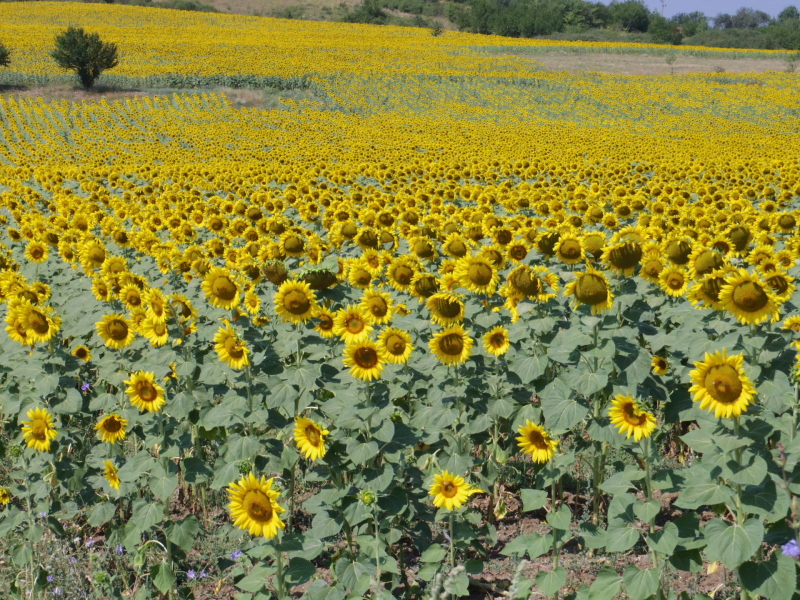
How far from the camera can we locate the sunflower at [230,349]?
3568mm

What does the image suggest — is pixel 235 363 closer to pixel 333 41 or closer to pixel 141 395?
pixel 141 395

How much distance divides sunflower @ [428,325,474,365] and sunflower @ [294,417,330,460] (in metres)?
0.76

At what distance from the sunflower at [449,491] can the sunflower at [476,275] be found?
50.0 inches

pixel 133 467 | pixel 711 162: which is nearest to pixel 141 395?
pixel 133 467

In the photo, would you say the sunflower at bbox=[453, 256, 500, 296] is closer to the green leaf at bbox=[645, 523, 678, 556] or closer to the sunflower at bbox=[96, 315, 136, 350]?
the green leaf at bbox=[645, 523, 678, 556]

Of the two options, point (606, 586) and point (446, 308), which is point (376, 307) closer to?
point (446, 308)

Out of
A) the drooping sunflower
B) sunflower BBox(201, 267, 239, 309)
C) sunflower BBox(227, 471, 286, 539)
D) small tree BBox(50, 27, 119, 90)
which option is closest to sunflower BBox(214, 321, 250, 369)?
sunflower BBox(201, 267, 239, 309)

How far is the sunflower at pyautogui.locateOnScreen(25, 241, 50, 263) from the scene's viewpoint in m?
6.72

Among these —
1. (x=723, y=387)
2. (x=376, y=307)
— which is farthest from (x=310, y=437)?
(x=723, y=387)

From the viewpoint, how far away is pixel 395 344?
11.4ft

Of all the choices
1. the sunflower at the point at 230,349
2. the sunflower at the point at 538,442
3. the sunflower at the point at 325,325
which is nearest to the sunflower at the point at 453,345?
the sunflower at the point at 538,442

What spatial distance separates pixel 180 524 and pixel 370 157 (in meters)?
15.8

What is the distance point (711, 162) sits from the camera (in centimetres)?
1544

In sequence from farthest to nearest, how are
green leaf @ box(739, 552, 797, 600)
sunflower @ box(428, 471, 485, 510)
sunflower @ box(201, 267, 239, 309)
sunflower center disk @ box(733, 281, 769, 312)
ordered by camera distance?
sunflower @ box(201, 267, 239, 309)
sunflower @ box(428, 471, 485, 510)
sunflower center disk @ box(733, 281, 769, 312)
green leaf @ box(739, 552, 797, 600)
